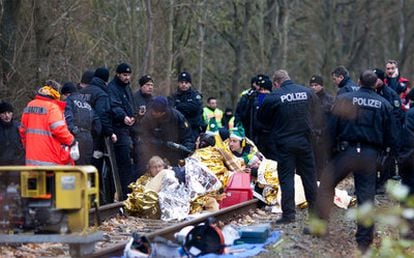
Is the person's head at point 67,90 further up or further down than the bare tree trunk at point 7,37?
further down

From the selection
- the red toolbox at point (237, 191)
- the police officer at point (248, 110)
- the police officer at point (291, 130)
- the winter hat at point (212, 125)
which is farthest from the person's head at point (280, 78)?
the winter hat at point (212, 125)

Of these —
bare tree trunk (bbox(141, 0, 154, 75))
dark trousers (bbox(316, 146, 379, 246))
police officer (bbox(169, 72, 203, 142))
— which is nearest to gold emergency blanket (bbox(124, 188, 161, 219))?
dark trousers (bbox(316, 146, 379, 246))

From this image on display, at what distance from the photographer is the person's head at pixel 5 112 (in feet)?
51.0

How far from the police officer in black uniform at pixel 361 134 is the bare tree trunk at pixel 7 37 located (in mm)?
12519

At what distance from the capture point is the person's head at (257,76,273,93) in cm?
1769

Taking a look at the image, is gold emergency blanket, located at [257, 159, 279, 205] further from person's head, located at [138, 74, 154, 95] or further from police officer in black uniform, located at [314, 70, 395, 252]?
police officer in black uniform, located at [314, 70, 395, 252]

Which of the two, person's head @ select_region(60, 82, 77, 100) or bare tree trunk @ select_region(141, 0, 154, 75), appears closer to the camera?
person's head @ select_region(60, 82, 77, 100)

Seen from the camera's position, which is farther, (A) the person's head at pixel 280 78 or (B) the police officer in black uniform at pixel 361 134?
(A) the person's head at pixel 280 78

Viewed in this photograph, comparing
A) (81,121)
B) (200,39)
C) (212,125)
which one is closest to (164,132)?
(81,121)

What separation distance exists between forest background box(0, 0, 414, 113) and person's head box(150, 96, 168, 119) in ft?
24.1

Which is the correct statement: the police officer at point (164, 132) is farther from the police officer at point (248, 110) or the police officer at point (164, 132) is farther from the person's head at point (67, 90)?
the police officer at point (248, 110)

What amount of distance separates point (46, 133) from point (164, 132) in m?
4.24

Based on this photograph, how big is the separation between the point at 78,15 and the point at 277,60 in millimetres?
18411

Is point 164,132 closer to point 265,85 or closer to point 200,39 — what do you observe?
point 265,85
